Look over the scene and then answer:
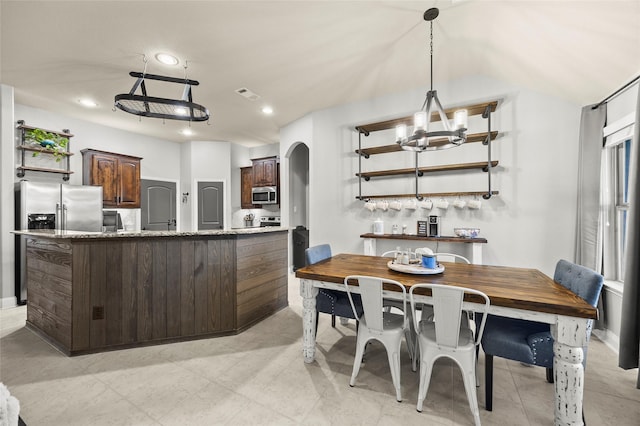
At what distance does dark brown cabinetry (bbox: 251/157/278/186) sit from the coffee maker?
3531 millimetres

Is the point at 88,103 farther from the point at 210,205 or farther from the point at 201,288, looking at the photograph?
the point at 201,288

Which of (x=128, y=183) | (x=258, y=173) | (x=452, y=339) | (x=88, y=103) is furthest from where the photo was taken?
(x=258, y=173)

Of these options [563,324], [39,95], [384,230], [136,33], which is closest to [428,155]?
[384,230]

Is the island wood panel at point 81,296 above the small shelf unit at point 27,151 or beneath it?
beneath

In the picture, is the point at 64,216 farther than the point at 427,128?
Yes

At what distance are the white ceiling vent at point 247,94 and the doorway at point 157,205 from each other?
3391 millimetres

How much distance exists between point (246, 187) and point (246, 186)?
27mm

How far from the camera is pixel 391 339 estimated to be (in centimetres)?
185

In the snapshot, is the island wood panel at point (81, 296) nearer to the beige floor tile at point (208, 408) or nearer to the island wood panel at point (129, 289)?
the island wood panel at point (129, 289)

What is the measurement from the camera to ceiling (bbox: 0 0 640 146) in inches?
86.0

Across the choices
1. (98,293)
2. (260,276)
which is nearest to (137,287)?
(98,293)

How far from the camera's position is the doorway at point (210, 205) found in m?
6.36

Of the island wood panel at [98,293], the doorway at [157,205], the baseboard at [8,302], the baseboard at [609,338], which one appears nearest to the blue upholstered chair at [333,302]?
the island wood panel at [98,293]

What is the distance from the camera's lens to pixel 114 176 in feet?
16.4
